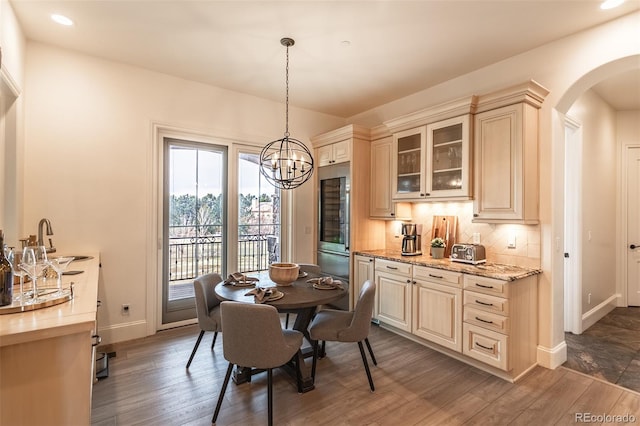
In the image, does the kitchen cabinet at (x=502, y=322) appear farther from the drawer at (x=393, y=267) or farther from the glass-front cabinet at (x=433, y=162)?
the glass-front cabinet at (x=433, y=162)

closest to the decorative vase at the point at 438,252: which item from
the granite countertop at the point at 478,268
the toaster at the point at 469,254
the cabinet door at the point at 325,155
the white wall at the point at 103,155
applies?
the granite countertop at the point at 478,268

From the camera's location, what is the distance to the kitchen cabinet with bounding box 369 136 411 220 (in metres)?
Answer: 3.98

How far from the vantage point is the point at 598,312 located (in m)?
4.05

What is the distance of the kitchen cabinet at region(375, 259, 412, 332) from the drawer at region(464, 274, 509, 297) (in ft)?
2.16

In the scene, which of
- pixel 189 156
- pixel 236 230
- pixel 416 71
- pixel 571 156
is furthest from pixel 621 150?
pixel 189 156

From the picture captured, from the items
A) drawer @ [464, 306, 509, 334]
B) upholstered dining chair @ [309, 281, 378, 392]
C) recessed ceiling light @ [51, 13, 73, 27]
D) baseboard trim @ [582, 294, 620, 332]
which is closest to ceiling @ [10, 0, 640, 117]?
recessed ceiling light @ [51, 13, 73, 27]

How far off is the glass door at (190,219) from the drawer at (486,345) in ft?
9.77

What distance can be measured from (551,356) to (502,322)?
75cm

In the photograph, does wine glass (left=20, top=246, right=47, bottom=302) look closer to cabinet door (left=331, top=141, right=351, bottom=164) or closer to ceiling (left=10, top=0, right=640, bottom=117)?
ceiling (left=10, top=0, right=640, bottom=117)

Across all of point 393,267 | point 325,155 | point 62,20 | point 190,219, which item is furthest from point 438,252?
point 62,20

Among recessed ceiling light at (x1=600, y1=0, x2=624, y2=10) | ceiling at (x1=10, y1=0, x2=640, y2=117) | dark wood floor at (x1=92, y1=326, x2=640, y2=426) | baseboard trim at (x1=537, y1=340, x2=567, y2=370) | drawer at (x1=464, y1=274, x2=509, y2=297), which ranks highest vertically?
ceiling at (x1=10, y1=0, x2=640, y2=117)

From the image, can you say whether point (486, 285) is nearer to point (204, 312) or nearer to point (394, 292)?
point (394, 292)

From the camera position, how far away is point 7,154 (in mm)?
2594

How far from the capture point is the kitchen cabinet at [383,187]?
398 cm
